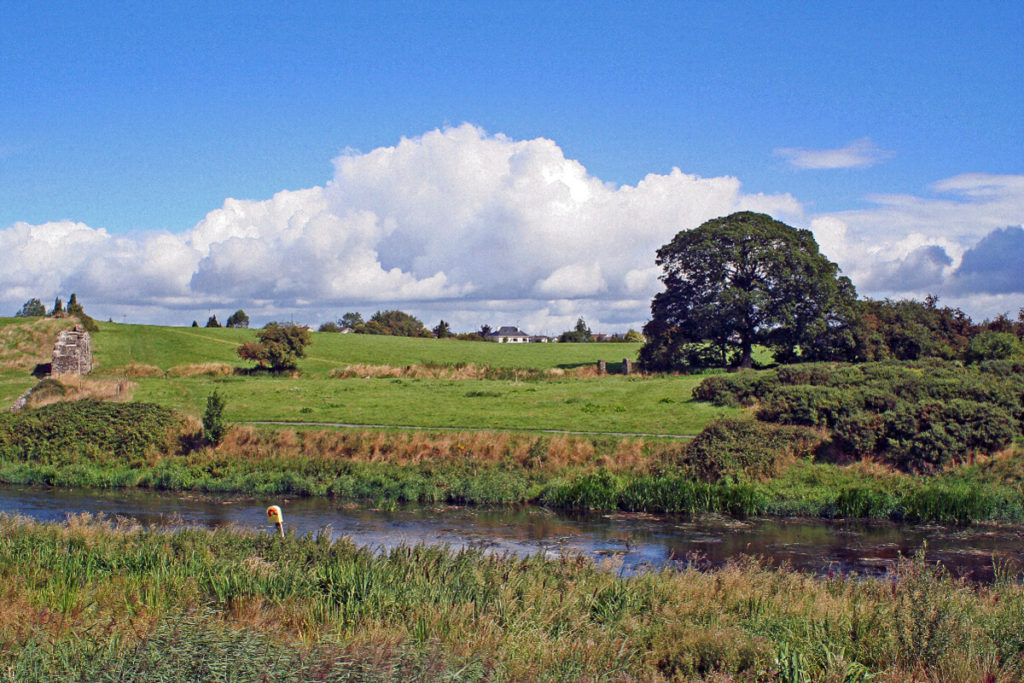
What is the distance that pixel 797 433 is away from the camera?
2950 cm

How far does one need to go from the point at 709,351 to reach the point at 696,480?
2855 cm

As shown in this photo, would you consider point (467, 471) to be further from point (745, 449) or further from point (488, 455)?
point (745, 449)

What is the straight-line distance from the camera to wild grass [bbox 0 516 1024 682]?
351 inches

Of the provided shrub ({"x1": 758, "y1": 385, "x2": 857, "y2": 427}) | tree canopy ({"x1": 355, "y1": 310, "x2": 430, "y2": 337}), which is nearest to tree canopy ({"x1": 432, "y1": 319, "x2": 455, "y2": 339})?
tree canopy ({"x1": 355, "y1": 310, "x2": 430, "y2": 337})

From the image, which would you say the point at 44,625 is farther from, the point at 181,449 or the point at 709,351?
the point at 709,351

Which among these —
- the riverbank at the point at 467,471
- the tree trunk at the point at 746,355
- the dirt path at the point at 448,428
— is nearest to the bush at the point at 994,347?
the tree trunk at the point at 746,355

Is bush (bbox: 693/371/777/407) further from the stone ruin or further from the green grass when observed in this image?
the stone ruin

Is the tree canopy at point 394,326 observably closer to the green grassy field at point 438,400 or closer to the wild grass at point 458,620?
the green grassy field at point 438,400

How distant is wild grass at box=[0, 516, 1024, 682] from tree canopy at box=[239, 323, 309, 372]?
137 feet

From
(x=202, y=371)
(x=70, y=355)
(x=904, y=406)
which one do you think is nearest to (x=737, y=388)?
(x=904, y=406)

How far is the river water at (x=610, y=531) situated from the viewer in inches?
774

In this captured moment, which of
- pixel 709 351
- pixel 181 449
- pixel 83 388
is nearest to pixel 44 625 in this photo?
pixel 181 449

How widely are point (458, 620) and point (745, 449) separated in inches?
760

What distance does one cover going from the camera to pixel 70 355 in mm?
53500
